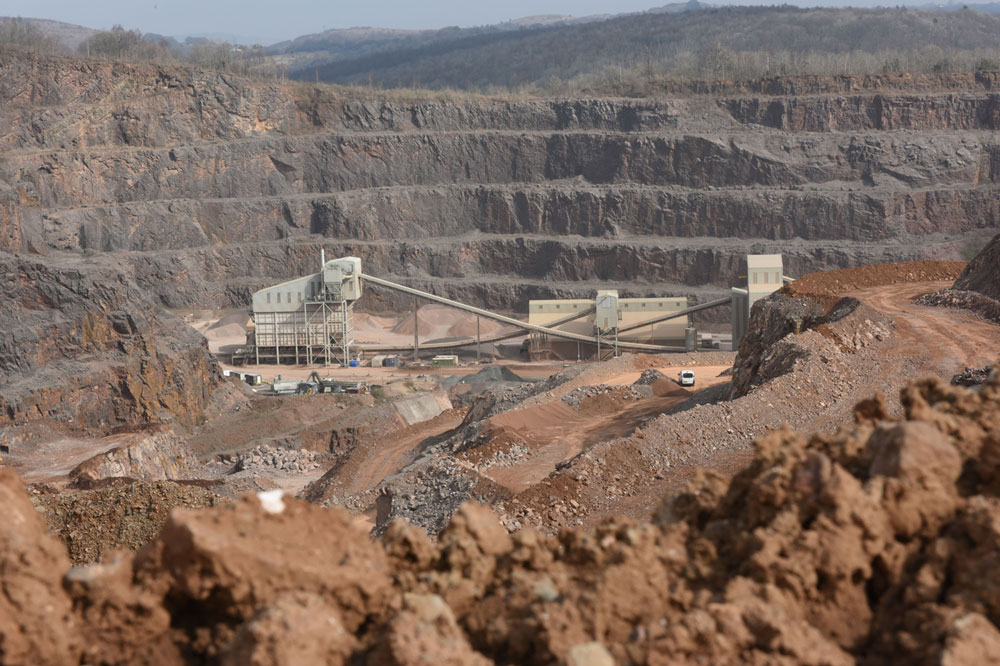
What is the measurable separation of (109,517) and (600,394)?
48.0ft

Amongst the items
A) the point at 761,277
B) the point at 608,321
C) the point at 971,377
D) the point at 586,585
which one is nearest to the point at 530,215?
the point at 608,321

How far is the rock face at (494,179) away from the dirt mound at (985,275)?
4653 cm

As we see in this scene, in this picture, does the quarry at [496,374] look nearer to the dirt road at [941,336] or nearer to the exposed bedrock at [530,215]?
the dirt road at [941,336]

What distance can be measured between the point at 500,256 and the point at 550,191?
6.82 metres

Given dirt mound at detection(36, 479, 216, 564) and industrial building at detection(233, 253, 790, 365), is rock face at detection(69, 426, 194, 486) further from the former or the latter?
industrial building at detection(233, 253, 790, 365)

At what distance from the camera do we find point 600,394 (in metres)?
29.6

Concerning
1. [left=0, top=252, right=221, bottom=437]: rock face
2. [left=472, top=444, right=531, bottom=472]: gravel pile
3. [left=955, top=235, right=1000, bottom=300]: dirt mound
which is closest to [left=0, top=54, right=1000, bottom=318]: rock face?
[left=0, top=252, right=221, bottom=437]: rock face

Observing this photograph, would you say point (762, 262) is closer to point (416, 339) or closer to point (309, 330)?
point (416, 339)

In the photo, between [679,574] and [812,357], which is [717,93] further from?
[679,574]

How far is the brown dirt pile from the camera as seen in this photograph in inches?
225

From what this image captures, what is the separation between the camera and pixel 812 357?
74.6 feet

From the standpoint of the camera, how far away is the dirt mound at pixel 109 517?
17984 millimetres

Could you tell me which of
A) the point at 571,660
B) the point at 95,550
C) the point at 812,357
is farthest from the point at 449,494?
the point at 571,660

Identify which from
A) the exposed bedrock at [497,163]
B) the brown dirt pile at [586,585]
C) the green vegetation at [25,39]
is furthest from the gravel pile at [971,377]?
the green vegetation at [25,39]
